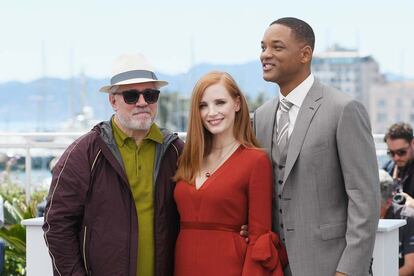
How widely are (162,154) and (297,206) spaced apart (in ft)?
2.18

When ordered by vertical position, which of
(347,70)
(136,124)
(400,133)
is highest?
(136,124)

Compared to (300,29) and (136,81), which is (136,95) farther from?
(300,29)

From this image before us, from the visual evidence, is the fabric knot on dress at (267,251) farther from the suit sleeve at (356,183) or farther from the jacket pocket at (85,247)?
the jacket pocket at (85,247)

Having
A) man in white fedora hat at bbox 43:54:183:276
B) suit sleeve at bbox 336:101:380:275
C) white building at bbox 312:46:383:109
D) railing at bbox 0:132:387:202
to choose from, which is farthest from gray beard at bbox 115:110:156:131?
white building at bbox 312:46:383:109

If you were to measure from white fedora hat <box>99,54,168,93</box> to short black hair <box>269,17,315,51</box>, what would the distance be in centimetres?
64

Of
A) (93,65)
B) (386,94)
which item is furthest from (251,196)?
(93,65)

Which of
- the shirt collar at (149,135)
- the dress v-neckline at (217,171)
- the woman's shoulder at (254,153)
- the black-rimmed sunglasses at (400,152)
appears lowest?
the black-rimmed sunglasses at (400,152)

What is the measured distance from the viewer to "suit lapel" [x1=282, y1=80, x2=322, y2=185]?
430 centimetres

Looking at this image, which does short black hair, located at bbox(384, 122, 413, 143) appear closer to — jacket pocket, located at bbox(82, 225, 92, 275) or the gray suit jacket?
the gray suit jacket

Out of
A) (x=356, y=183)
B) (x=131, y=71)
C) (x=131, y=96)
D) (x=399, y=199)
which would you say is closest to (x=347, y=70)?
(x=399, y=199)

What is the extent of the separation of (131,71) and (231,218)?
0.83 meters

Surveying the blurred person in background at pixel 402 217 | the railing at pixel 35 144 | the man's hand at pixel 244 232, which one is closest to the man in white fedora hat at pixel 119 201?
the man's hand at pixel 244 232

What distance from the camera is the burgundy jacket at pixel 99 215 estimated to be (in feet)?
14.6

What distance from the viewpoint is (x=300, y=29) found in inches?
172
